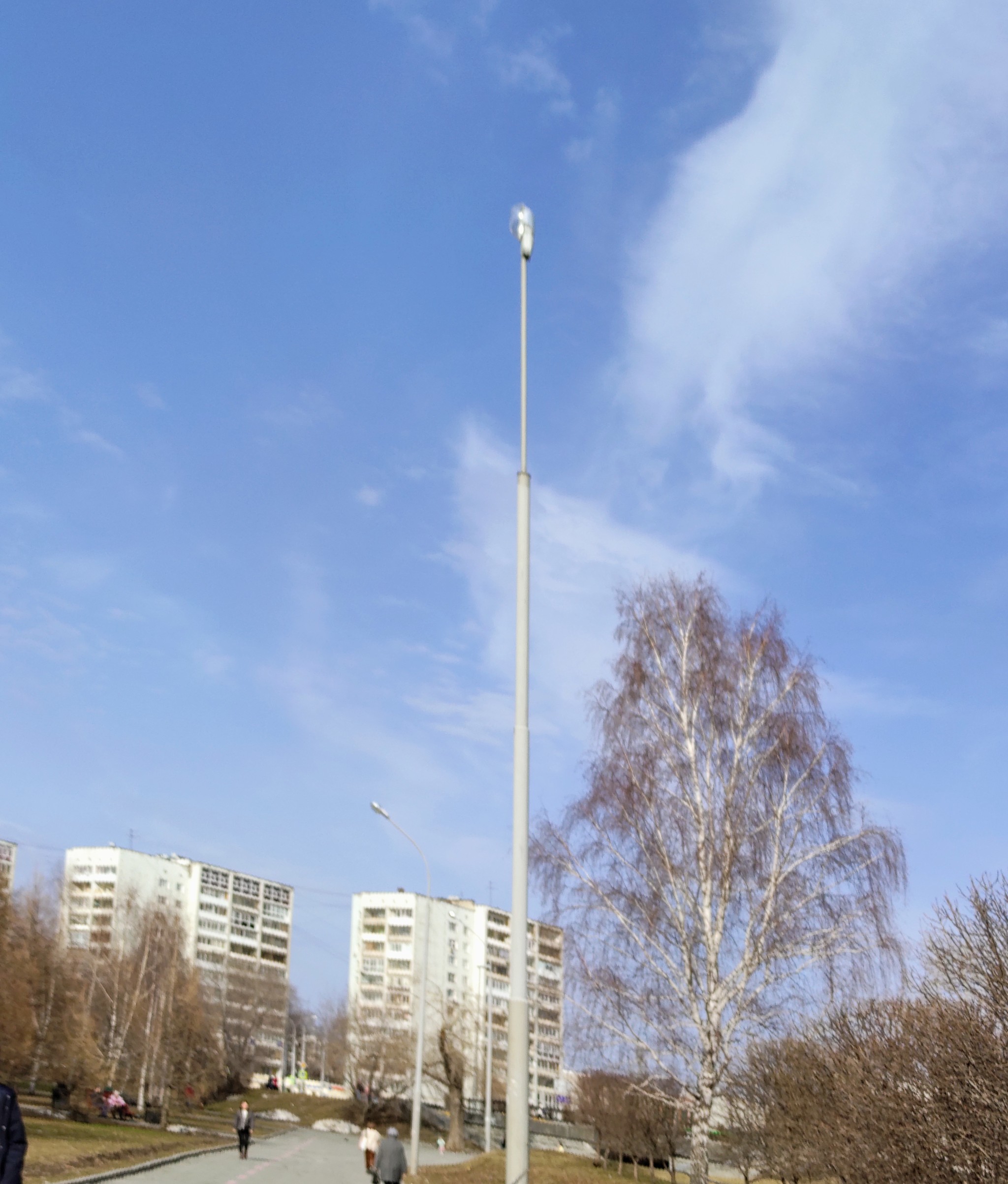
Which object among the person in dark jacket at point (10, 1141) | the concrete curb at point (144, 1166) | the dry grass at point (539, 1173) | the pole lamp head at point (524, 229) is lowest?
the dry grass at point (539, 1173)

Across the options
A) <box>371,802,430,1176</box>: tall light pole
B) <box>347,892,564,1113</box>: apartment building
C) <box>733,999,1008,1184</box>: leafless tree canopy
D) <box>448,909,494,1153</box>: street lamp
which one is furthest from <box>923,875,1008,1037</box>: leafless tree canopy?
<box>347,892,564,1113</box>: apartment building

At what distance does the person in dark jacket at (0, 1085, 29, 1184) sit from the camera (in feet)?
27.4

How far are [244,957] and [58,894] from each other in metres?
75.3

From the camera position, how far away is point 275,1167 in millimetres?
30547

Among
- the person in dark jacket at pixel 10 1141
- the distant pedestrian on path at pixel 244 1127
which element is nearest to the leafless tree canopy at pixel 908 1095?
the person in dark jacket at pixel 10 1141

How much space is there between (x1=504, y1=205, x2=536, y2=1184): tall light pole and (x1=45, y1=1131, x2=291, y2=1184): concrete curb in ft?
40.9

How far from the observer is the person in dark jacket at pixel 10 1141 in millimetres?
8352

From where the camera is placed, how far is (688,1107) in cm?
2284

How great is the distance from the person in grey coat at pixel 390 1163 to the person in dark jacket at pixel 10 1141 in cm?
1483

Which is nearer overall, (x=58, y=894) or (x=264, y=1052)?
(x=58, y=894)

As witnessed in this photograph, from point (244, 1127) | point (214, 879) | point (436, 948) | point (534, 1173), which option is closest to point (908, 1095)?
point (534, 1173)

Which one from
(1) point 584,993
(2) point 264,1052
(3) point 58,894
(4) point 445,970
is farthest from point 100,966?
(4) point 445,970

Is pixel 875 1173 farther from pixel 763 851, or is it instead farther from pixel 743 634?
pixel 743 634

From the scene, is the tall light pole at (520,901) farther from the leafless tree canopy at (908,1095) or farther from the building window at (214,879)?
the building window at (214,879)
